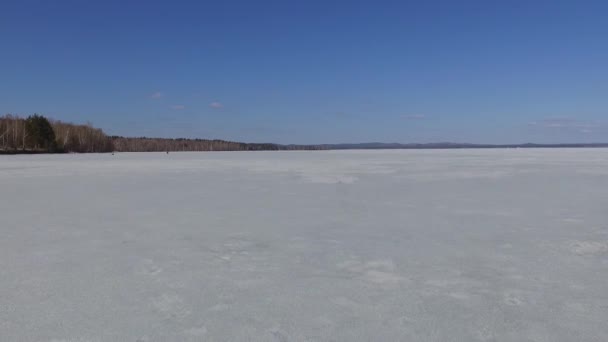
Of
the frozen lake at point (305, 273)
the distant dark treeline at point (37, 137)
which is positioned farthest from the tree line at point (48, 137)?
the frozen lake at point (305, 273)

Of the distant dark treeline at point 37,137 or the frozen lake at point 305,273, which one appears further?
the distant dark treeline at point 37,137

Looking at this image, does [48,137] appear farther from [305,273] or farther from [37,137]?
[305,273]

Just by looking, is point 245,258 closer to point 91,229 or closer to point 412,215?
point 91,229

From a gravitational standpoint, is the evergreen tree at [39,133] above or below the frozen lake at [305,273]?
above

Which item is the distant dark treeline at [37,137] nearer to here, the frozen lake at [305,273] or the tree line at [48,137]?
the tree line at [48,137]

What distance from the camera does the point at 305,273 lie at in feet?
9.53

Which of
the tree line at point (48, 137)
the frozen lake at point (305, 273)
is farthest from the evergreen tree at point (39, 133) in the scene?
the frozen lake at point (305, 273)

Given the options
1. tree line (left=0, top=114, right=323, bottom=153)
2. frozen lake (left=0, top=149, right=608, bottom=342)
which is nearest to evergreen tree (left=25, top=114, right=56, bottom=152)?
tree line (left=0, top=114, right=323, bottom=153)

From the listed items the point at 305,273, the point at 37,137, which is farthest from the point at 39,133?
the point at 305,273

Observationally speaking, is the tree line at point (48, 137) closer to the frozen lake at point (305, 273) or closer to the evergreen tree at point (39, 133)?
the evergreen tree at point (39, 133)

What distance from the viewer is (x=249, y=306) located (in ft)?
7.59

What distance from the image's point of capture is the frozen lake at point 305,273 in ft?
6.74

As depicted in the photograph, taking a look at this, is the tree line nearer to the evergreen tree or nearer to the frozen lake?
the evergreen tree

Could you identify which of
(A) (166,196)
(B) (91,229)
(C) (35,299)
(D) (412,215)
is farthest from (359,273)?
(A) (166,196)
